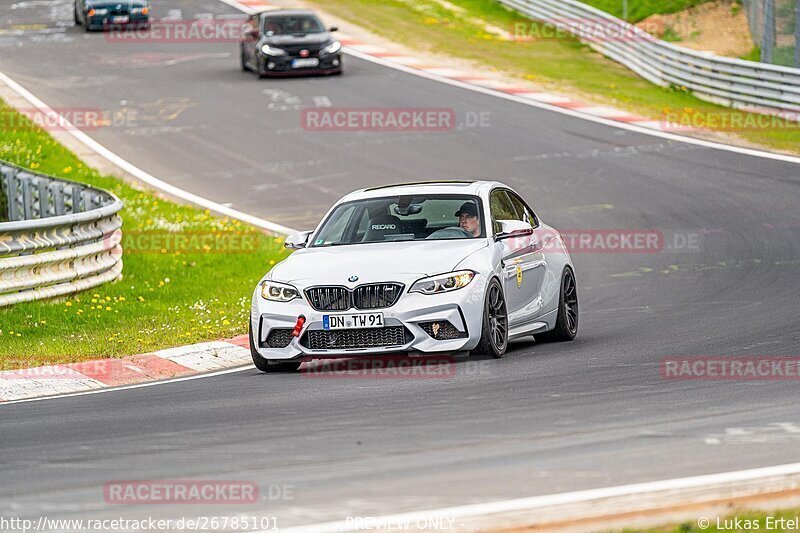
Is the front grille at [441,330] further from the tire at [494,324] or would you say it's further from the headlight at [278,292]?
the headlight at [278,292]

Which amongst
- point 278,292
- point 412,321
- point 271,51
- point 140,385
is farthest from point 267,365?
point 271,51

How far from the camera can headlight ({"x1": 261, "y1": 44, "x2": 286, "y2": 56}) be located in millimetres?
33000

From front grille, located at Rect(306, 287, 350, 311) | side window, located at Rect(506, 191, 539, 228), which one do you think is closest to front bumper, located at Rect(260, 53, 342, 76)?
side window, located at Rect(506, 191, 539, 228)

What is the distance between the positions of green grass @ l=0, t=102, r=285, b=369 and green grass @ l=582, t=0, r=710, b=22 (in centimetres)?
2170

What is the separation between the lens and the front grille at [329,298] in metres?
10.8

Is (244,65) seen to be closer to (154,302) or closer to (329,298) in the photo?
Answer: (154,302)

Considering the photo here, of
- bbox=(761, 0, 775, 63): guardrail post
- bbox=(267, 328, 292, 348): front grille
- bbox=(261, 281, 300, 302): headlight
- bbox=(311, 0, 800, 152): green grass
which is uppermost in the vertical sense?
bbox=(261, 281, 300, 302): headlight

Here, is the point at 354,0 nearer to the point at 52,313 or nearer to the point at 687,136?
the point at 687,136

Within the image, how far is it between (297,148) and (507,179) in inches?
191

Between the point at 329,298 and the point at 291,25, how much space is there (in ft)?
76.8

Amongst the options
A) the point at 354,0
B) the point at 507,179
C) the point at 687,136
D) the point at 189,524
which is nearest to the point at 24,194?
the point at 507,179

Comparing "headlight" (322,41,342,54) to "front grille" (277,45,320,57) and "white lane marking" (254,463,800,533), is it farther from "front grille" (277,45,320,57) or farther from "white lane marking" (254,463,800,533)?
"white lane marking" (254,463,800,533)

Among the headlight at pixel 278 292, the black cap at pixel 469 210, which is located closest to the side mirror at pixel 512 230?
the black cap at pixel 469 210

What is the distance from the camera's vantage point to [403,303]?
1073cm
